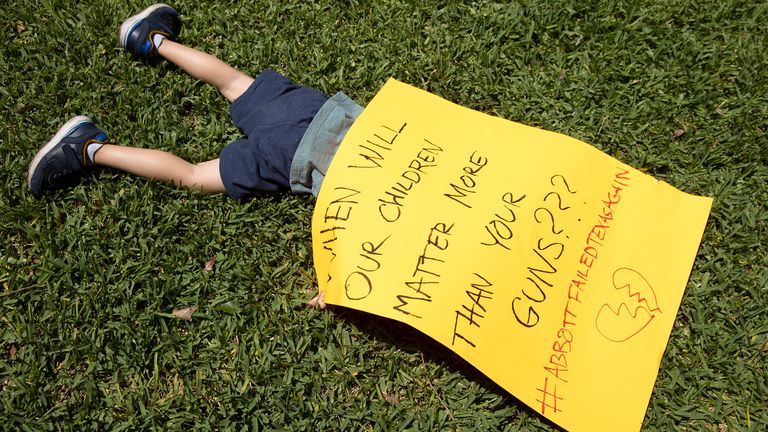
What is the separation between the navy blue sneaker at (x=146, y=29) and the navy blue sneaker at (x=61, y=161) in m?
0.43

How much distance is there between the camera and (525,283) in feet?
6.75

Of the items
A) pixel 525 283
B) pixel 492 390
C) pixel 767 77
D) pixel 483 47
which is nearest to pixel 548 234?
pixel 525 283

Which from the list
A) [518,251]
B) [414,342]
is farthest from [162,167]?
[518,251]

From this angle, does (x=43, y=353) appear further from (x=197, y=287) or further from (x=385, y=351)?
(x=385, y=351)

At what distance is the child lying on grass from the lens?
2.28 metres

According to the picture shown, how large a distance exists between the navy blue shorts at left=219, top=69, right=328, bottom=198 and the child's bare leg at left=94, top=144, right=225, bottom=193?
8cm

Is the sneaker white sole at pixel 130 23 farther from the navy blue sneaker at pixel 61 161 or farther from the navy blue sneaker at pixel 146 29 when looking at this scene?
the navy blue sneaker at pixel 61 161

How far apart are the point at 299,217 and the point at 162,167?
1.78 ft

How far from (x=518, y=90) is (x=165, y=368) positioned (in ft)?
5.82

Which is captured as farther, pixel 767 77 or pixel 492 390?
pixel 767 77

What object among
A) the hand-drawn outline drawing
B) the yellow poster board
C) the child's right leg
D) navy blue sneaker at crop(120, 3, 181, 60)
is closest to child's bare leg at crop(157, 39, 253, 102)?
navy blue sneaker at crop(120, 3, 181, 60)

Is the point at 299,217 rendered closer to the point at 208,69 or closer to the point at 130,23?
the point at 208,69

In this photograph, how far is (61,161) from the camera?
2336 mm

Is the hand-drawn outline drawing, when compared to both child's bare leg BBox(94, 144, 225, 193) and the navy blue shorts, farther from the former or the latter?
child's bare leg BBox(94, 144, 225, 193)
